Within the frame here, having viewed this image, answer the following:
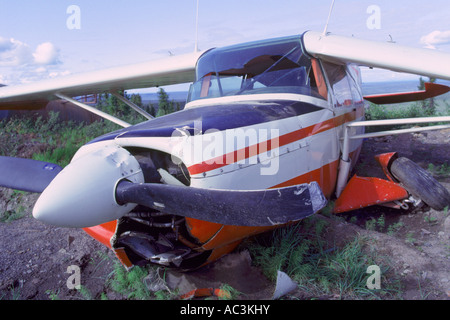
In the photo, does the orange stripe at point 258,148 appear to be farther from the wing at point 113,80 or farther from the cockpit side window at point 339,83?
the wing at point 113,80

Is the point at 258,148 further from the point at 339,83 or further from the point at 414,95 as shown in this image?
the point at 414,95

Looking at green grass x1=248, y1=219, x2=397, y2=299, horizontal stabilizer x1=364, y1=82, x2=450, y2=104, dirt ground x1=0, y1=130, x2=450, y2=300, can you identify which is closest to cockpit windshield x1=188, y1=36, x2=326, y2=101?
green grass x1=248, y1=219, x2=397, y2=299

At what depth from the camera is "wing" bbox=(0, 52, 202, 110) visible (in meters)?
5.07

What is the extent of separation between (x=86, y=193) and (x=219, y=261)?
1440 millimetres

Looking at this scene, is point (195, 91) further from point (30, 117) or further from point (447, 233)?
point (30, 117)

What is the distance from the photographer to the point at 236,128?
2381 millimetres

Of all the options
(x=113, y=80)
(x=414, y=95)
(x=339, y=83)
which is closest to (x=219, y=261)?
(x=339, y=83)

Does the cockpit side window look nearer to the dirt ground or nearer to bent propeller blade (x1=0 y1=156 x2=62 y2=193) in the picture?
the dirt ground

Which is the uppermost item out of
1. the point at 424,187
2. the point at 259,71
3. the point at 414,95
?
the point at 259,71

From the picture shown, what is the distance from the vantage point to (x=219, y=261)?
2893mm

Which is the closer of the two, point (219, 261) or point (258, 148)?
point (258, 148)

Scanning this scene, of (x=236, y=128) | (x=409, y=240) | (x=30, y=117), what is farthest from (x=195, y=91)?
(x=30, y=117)

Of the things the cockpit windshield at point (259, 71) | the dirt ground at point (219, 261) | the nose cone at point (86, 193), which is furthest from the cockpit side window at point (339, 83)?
the nose cone at point (86, 193)

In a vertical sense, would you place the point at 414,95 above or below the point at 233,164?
below
